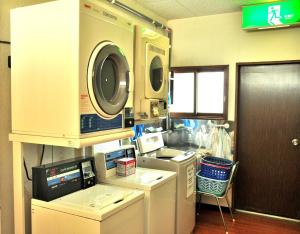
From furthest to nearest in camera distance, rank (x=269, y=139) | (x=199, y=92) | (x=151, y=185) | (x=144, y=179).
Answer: (x=199, y=92), (x=269, y=139), (x=144, y=179), (x=151, y=185)

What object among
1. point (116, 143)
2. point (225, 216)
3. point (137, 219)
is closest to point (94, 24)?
point (137, 219)

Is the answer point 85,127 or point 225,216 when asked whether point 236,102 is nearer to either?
point 225,216

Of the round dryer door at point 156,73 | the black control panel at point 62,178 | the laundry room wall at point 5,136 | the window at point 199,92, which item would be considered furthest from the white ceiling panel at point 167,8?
the black control panel at point 62,178

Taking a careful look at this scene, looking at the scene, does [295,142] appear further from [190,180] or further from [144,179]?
[144,179]

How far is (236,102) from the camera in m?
3.94

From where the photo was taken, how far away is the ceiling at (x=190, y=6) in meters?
3.45

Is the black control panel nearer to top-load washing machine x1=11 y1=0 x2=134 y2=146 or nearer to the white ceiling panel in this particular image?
top-load washing machine x1=11 y1=0 x2=134 y2=146

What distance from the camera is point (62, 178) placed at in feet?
6.91

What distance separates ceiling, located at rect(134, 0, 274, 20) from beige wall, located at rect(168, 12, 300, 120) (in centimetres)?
16

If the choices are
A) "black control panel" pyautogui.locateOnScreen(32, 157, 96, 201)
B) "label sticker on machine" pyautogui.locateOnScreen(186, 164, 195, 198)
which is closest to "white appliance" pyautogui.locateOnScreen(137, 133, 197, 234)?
→ "label sticker on machine" pyautogui.locateOnScreen(186, 164, 195, 198)

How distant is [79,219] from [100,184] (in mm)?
612

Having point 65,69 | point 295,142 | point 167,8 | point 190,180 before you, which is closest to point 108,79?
point 65,69

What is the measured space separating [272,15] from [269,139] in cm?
154

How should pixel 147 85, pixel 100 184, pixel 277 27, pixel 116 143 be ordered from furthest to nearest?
pixel 277 27 → pixel 116 143 → pixel 147 85 → pixel 100 184
